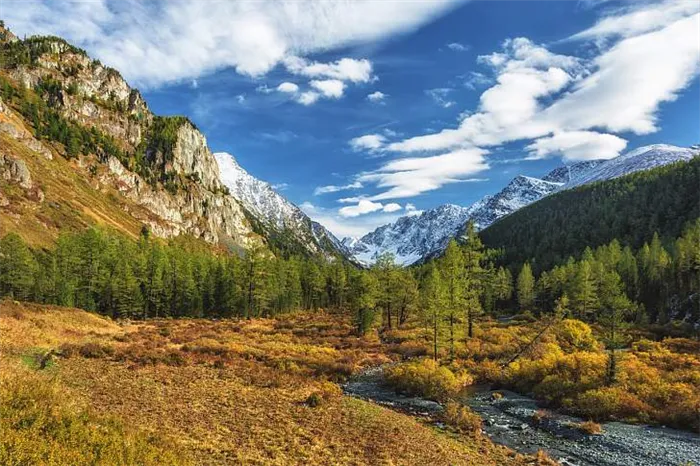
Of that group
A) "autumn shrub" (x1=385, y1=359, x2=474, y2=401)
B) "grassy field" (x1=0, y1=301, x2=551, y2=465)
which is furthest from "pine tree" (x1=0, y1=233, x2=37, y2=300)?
"autumn shrub" (x1=385, y1=359, x2=474, y2=401)

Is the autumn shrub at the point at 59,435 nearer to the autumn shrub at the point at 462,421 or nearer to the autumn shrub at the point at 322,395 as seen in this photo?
the autumn shrub at the point at 322,395

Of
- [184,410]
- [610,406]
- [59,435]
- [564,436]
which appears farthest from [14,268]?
[610,406]

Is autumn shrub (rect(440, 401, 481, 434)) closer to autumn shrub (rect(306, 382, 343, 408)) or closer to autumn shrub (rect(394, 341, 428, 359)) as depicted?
autumn shrub (rect(306, 382, 343, 408))

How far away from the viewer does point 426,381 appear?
120 ft

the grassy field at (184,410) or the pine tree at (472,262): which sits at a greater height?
the pine tree at (472,262)

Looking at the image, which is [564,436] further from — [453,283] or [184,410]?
[453,283]

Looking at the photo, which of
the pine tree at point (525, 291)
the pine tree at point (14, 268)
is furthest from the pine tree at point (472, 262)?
the pine tree at point (14, 268)

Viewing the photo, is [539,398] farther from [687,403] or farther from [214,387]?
[214,387]

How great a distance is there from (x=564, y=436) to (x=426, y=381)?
12.3 m

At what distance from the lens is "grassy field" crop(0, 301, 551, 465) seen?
11906 millimetres

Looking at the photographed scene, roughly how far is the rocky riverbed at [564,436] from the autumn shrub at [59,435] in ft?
64.0

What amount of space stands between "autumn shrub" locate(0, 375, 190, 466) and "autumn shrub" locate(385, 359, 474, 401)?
25762 millimetres

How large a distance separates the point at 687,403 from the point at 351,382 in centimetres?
2560

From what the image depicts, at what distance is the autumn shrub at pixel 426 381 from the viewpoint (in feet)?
117
